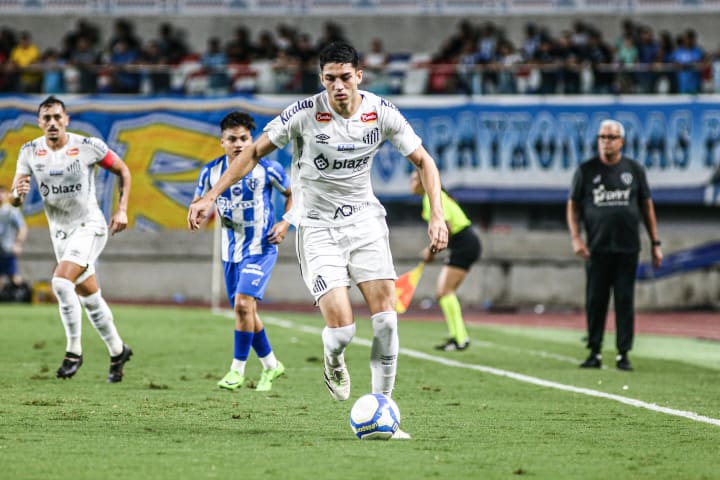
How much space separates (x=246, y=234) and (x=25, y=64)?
63.0 ft

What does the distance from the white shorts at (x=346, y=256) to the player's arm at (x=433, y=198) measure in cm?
36

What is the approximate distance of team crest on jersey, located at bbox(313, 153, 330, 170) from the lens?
7.91 metres

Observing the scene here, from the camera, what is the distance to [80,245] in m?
11.1

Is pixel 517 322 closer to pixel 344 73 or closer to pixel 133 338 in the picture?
pixel 133 338

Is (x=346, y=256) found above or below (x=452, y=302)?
above

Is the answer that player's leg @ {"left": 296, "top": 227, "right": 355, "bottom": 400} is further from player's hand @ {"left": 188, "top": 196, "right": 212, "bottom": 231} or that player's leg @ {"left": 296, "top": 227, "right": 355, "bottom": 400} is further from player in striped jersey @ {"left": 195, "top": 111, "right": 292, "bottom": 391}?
player in striped jersey @ {"left": 195, "top": 111, "right": 292, "bottom": 391}

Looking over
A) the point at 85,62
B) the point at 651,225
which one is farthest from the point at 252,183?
the point at 85,62

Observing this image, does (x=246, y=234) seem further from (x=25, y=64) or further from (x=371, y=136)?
(x=25, y=64)

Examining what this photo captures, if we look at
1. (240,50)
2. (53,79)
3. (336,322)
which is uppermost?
(240,50)

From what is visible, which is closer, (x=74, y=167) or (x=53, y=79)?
(x=74, y=167)

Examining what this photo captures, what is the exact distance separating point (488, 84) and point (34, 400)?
17.9m

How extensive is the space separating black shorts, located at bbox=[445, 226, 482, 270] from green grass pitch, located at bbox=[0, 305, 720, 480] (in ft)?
3.69

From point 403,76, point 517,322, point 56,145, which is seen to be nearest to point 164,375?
point 56,145

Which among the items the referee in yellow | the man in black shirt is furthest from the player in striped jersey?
the referee in yellow
